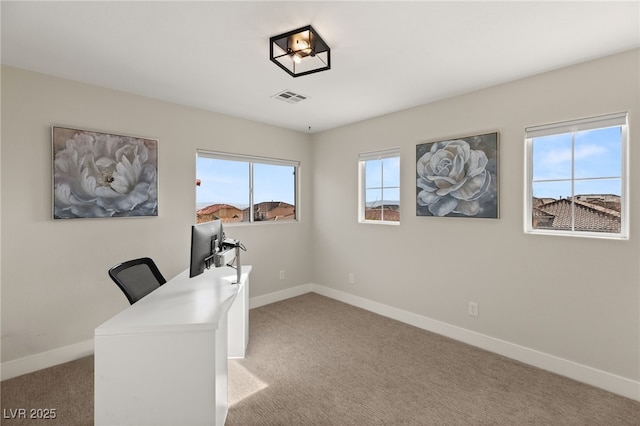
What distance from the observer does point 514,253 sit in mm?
2559

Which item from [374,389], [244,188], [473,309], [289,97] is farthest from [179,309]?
[473,309]

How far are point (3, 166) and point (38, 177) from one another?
206mm

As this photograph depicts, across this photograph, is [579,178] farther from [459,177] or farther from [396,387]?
[396,387]

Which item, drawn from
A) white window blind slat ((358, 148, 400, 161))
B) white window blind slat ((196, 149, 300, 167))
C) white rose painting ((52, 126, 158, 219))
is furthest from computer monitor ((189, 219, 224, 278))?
white window blind slat ((358, 148, 400, 161))

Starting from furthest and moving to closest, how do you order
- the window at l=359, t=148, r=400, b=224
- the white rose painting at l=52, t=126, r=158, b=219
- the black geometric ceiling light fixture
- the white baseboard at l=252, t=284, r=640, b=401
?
the window at l=359, t=148, r=400, b=224 → the white rose painting at l=52, t=126, r=158, b=219 → the white baseboard at l=252, t=284, r=640, b=401 → the black geometric ceiling light fixture

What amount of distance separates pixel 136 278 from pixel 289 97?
2.11 m

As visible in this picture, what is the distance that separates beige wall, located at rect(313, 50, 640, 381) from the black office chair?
2426 mm

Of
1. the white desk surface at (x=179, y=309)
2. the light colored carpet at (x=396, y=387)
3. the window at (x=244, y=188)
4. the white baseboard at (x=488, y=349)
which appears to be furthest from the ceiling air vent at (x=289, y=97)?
the white baseboard at (x=488, y=349)

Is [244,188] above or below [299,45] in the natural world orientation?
below

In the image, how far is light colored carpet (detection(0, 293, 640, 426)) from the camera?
186 cm

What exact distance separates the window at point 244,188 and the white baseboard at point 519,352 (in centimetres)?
119

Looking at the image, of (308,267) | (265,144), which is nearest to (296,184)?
(265,144)

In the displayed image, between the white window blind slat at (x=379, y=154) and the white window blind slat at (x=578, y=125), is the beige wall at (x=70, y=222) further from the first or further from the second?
the white window blind slat at (x=578, y=125)

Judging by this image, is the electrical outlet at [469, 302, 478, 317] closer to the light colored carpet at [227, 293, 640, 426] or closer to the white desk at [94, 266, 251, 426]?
the light colored carpet at [227, 293, 640, 426]
